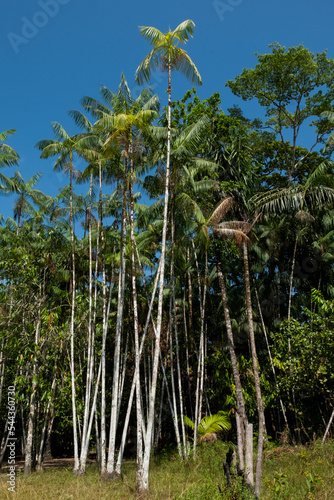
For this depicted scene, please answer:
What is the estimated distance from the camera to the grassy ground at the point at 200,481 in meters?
7.75

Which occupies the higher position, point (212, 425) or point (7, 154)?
point (7, 154)

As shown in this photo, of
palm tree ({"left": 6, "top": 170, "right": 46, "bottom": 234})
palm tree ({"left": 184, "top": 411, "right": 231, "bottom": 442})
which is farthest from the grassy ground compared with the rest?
palm tree ({"left": 6, "top": 170, "right": 46, "bottom": 234})

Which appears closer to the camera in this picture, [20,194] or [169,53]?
[169,53]

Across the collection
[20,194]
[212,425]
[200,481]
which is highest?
[20,194]

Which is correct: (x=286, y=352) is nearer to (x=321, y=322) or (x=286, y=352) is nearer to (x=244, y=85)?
(x=321, y=322)

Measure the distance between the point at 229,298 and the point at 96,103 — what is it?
32.4 ft

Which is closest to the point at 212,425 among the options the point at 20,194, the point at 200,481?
the point at 200,481

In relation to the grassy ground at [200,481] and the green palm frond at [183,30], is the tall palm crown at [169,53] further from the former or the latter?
the grassy ground at [200,481]

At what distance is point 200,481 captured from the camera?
9.76 m

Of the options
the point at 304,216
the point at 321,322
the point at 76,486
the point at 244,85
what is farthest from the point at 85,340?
the point at 244,85

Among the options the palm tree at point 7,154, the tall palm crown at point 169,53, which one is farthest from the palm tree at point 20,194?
the tall palm crown at point 169,53

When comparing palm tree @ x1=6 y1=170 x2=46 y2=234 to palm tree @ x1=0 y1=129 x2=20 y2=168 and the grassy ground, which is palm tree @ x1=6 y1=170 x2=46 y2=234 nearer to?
palm tree @ x1=0 y1=129 x2=20 y2=168

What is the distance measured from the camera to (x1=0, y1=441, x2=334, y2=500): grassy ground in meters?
7.75

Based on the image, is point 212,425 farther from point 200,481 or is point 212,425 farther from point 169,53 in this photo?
point 169,53
